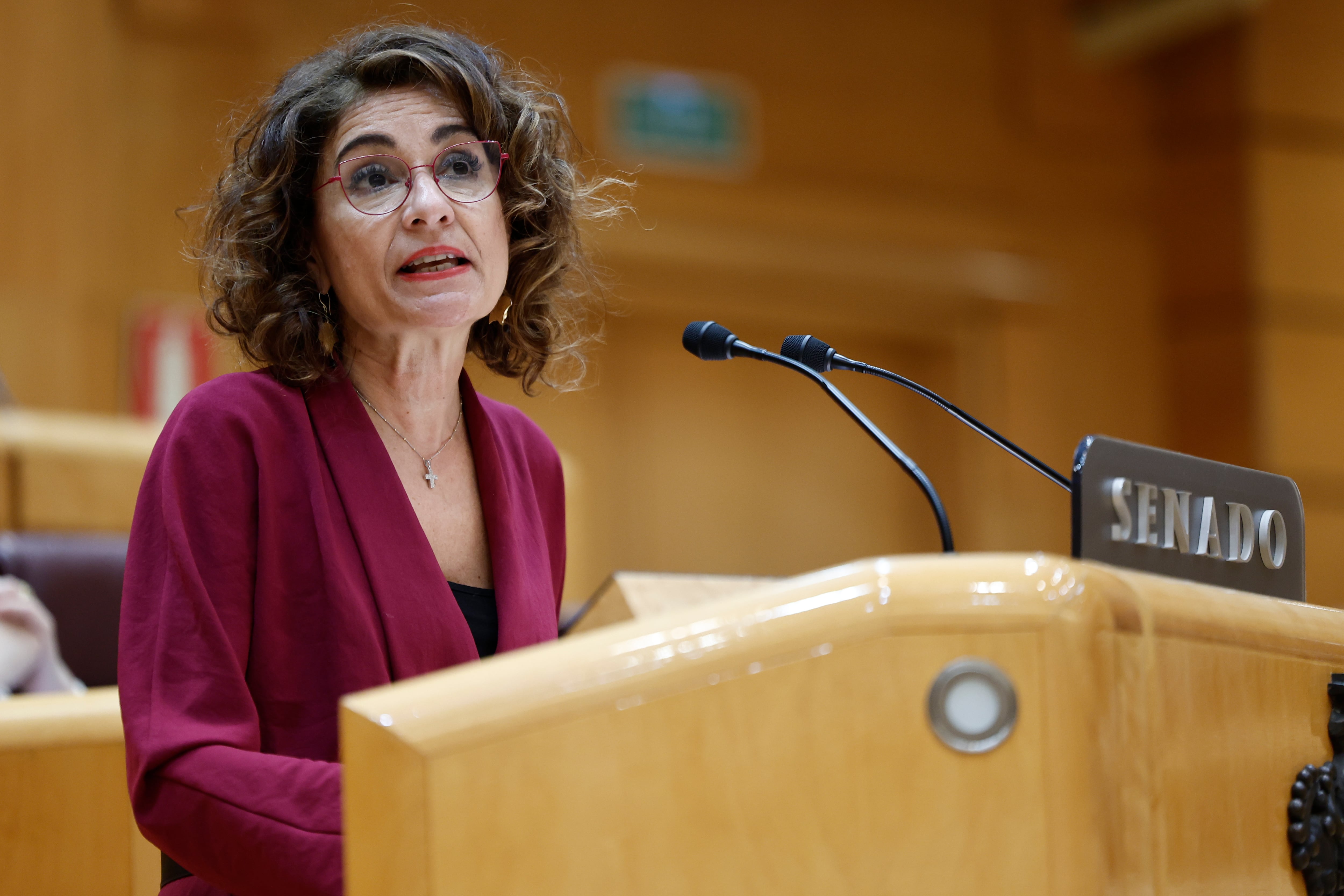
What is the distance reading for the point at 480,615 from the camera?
115cm

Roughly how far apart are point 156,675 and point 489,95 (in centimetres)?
57

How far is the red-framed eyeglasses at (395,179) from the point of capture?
3.86 ft

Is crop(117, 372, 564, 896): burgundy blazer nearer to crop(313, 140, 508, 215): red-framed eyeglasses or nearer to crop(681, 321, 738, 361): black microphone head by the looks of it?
crop(313, 140, 508, 215): red-framed eyeglasses

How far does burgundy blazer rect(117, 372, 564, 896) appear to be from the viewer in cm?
87

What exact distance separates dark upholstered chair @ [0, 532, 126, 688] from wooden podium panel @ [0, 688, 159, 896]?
0.69 meters

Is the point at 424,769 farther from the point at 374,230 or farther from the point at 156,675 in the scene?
the point at 374,230

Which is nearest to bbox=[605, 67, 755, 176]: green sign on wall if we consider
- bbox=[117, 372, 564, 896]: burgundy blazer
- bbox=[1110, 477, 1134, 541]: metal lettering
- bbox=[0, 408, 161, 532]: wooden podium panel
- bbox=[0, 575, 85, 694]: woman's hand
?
bbox=[0, 408, 161, 532]: wooden podium panel

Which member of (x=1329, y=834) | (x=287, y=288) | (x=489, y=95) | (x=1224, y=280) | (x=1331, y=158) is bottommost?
(x=1329, y=834)

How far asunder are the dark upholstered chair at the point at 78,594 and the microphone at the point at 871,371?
1.16 m

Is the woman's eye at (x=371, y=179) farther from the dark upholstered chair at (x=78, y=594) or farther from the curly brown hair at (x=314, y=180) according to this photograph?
the dark upholstered chair at (x=78, y=594)

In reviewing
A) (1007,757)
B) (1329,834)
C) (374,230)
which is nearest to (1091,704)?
(1007,757)

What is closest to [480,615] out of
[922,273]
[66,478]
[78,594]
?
[78,594]

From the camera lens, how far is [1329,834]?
845 millimetres

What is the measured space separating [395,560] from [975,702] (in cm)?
49
